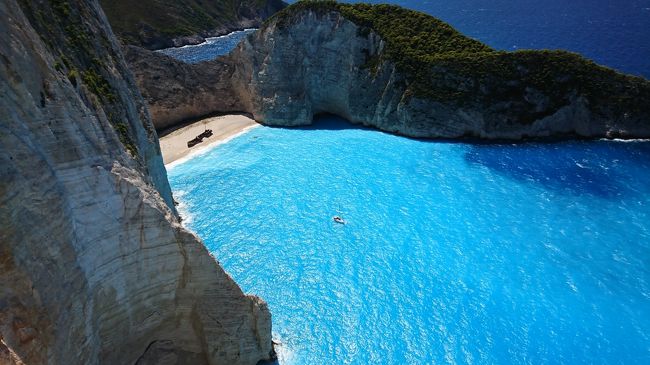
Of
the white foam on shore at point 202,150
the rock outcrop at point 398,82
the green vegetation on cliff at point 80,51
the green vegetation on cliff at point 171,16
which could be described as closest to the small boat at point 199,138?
the white foam on shore at point 202,150

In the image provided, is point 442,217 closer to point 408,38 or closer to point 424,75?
point 424,75

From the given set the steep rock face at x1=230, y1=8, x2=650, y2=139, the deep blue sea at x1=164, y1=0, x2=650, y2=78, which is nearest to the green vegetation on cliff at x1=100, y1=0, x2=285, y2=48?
the deep blue sea at x1=164, y1=0, x2=650, y2=78

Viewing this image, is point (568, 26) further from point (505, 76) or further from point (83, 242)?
point (83, 242)

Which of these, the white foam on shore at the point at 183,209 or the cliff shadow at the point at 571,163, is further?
the cliff shadow at the point at 571,163

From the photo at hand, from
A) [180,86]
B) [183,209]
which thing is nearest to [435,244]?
[183,209]

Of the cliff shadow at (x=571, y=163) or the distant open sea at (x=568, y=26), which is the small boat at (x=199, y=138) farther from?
the distant open sea at (x=568, y=26)

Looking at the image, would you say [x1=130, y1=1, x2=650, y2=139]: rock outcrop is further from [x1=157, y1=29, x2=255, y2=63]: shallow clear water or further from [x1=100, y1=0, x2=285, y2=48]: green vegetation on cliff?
[x1=100, y1=0, x2=285, y2=48]: green vegetation on cliff
